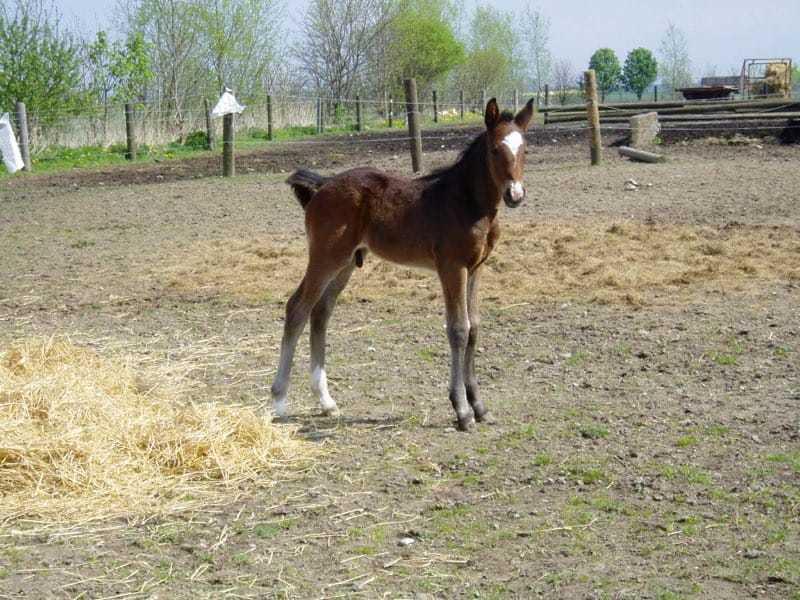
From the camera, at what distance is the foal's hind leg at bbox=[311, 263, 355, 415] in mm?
6625

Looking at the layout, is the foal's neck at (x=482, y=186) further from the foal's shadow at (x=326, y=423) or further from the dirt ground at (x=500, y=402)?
the foal's shadow at (x=326, y=423)

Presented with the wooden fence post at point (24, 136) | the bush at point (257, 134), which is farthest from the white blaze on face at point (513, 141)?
the bush at point (257, 134)

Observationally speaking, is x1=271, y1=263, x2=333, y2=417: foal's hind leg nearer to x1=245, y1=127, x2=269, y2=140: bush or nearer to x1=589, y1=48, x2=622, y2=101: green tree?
x1=245, y1=127, x2=269, y2=140: bush

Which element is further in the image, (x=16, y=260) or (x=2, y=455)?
(x=16, y=260)

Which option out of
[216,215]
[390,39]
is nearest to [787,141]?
[216,215]

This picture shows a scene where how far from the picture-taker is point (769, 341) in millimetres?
7621

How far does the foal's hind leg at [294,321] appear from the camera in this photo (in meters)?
6.53

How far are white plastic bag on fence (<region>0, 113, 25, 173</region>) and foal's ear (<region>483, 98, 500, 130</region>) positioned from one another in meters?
19.3

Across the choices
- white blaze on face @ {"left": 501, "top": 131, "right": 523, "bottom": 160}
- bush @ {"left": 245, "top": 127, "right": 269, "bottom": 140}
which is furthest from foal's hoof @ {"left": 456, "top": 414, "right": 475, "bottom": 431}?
bush @ {"left": 245, "top": 127, "right": 269, "bottom": 140}

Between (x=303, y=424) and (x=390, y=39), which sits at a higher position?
(x=390, y=39)

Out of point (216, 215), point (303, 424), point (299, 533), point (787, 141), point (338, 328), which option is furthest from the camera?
point (787, 141)

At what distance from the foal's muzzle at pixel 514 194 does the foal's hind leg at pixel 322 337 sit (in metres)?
1.30

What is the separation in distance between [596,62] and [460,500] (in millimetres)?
86132

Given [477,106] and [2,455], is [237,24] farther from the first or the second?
[2,455]
